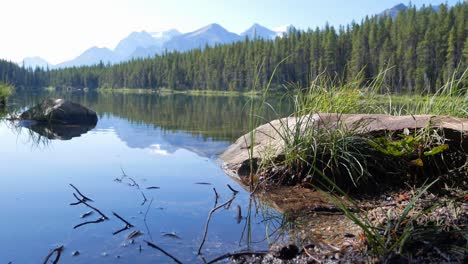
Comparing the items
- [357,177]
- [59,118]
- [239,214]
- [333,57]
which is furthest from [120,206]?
[333,57]

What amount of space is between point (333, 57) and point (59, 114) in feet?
264

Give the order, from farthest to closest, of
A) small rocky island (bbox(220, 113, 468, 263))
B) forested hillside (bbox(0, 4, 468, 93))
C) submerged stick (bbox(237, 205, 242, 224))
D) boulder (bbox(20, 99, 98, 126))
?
1. forested hillside (bbox(0, 4, 468, 93))
2. boulder (bbox(20, 99, 98, 126))
3. submerged stick (bbox(237, 205, 242, 224))
4. small rocky island (bbox(220, 113, 468, 263))

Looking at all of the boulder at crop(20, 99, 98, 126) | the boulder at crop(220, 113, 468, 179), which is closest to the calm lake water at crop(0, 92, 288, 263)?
the boulder at crop(220, 113, 468, 179)

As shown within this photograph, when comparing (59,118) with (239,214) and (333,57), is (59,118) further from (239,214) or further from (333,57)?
(333,57)

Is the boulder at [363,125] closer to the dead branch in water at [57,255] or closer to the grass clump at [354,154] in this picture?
the grass clump at [354,154]

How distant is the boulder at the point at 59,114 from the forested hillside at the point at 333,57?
109 ft

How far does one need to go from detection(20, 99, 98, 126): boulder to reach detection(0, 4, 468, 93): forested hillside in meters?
33.3

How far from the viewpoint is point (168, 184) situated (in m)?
5.90

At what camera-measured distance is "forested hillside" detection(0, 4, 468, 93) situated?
70938 millimetres

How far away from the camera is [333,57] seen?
8781 centimetres

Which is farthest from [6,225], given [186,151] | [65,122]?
[65,122]

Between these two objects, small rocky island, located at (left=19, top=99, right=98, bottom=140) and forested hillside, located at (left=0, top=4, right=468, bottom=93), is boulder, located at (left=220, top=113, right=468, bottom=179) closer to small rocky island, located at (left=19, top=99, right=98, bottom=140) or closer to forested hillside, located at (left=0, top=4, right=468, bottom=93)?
small rocky island, located at (left=19, top=99, right=98, bottom=140)

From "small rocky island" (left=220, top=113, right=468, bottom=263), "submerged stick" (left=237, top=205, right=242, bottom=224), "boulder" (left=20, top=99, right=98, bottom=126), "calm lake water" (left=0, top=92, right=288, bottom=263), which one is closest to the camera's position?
"small rocky island" (left=220, top=113, right=468, bottom=263)

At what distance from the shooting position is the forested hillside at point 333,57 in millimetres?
70938
